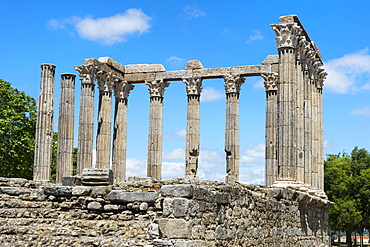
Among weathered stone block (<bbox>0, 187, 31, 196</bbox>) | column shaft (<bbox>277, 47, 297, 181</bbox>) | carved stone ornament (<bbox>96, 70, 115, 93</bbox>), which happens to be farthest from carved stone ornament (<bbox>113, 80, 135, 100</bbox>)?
weathered stone block (<bbox>0, 187, 31, 196</bbox>)

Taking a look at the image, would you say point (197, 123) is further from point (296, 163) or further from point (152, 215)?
point (152, 215)

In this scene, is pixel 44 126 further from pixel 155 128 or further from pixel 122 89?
pixel 155 128

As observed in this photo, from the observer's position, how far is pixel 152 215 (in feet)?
43.2

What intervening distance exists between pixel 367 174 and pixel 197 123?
943 inches

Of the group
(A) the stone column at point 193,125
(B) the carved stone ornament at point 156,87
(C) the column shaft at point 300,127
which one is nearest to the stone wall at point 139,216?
(C) the column shaft at point 300,127

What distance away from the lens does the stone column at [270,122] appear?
32.0 metres

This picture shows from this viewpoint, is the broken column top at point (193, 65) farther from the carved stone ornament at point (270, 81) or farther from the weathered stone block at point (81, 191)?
the weathered stone block at point (81, 191)

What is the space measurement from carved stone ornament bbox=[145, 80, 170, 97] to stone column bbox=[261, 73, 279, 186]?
5878 millimetres

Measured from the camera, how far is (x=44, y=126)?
34.2 m

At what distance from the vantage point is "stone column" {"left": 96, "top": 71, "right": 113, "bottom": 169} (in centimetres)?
3319

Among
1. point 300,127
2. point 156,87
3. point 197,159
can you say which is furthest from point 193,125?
point 300,127

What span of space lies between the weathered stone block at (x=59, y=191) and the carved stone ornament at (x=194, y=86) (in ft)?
64.6

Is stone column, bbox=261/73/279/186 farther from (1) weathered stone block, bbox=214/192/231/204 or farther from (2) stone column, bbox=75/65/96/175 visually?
(1) weathered stone block, bbox=214/192/231/204

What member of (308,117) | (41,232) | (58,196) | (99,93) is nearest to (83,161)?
(99,93)
